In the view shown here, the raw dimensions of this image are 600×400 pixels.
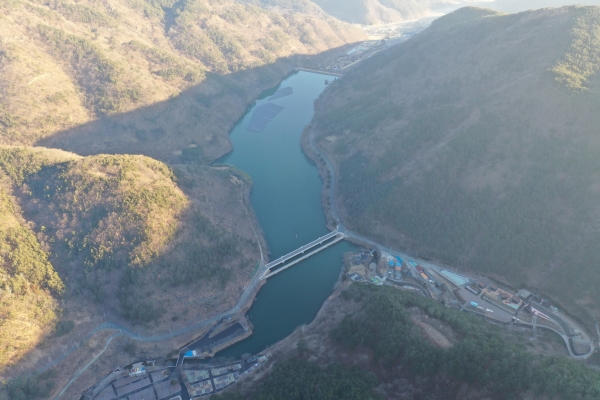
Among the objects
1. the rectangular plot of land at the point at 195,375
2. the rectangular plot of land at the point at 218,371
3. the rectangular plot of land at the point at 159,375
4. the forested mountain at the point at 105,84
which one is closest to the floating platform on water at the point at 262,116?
the forested mountain at the point at 105,84

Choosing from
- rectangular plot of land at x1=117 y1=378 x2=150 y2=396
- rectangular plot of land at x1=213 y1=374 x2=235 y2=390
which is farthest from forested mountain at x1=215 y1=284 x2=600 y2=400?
rectangular plot of land at x1=117 y1=378 x2=150 y2=396

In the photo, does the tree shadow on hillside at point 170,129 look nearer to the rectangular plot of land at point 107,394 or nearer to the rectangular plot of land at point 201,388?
the rectangular plot of land at point 107,394

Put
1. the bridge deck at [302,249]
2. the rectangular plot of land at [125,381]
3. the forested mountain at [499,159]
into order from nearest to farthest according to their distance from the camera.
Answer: the rectangular plot of land at [125,381] → the forested mountain at [499,159] → the bridge deck at [302,249]

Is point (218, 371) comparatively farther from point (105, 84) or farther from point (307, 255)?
point (105, 84)

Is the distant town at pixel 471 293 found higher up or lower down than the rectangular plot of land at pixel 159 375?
lower down

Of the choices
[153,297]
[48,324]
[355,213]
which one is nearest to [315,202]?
[355,213]

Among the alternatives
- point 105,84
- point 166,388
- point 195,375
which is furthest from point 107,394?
A: point 105,84

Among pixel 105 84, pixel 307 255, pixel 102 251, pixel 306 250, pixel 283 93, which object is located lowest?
pixel 307 255
